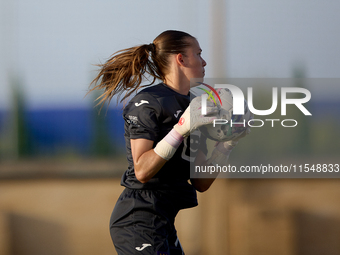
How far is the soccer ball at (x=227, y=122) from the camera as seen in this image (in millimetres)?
1445

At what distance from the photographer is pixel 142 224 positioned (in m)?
1.45

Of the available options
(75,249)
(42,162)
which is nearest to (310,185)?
(75,249)

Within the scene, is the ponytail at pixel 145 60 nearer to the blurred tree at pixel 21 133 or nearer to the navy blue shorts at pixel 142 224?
the navy blue shorts at pixel 142 224

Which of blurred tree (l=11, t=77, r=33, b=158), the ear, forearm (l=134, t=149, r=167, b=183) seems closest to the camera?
forearm (l=134, t=149, r=167, b=183)

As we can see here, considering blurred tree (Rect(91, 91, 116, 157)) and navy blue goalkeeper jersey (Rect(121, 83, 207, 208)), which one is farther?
blurred tree (Rect(91, 91, 116, 157))

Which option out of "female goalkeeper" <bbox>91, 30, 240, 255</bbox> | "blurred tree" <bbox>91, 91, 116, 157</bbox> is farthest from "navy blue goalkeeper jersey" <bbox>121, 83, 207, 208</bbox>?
"blurred tree" <bbox>91, 91, 116, 157</bbox>

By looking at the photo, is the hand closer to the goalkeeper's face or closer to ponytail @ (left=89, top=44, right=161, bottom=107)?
the goalkeeper's face

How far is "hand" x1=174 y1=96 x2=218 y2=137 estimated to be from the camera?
53.7 inches

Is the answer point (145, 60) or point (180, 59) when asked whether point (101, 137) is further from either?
point (180, 59)

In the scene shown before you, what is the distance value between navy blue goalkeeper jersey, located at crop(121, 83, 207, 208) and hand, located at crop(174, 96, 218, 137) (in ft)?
0.35

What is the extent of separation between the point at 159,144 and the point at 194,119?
0.54 ft

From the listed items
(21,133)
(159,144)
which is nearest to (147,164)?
(159,144)

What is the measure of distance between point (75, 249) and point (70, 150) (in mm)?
746

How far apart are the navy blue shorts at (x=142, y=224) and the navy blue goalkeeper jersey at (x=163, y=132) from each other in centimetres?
4
